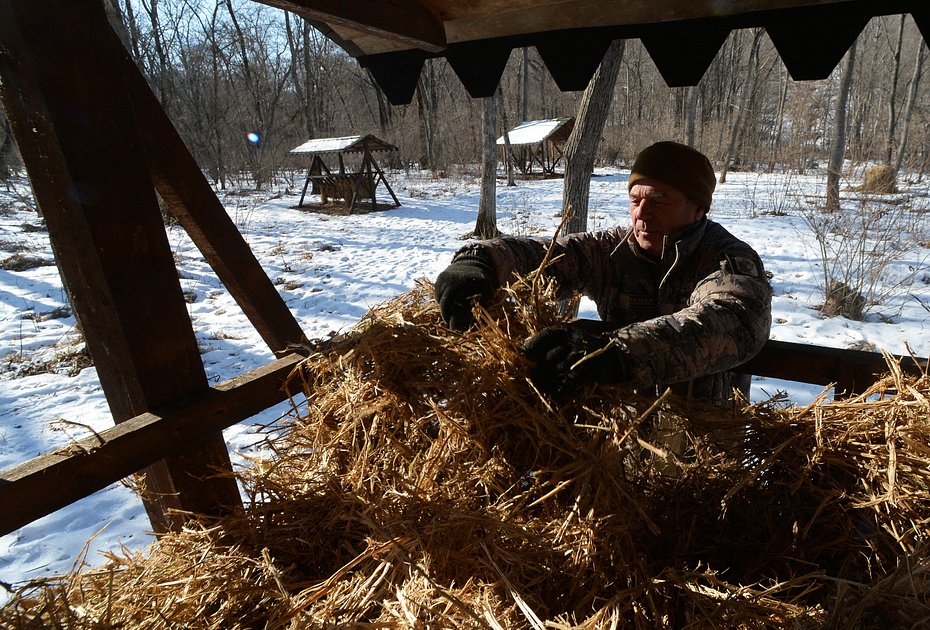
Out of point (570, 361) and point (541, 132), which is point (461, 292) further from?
point (541, 132)

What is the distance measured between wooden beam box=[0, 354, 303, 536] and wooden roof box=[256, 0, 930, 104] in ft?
3.74

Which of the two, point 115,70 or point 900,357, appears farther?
point 900,357

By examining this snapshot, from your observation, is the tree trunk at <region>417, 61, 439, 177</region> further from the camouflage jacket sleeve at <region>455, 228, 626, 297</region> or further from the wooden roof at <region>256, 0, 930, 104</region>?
the camouflage jacket sleeve at <region>455, 228, 626, 297</region>

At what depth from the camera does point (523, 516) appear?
123cm

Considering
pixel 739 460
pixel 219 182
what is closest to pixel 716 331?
pixel 739 460

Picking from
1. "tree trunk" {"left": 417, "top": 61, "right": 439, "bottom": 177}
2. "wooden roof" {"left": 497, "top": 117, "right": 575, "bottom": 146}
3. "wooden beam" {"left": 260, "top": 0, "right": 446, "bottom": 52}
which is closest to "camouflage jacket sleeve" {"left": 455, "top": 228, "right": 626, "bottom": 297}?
"wooden beam" {"left": 260, "top": 0, "right": 446, "bottom": 52}

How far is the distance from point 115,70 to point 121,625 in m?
1.27

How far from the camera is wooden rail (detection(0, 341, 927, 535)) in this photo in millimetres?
1081

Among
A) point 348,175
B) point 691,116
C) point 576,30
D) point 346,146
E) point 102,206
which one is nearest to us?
point 102,206

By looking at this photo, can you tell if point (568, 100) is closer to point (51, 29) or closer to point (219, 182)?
point (219, 182)

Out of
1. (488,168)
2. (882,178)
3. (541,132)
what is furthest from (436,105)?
(882,178)

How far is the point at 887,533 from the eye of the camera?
1130 millimetres

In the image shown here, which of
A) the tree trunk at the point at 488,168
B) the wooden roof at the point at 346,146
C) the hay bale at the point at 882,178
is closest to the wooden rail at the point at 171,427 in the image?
the hay bale at the point at 882,178

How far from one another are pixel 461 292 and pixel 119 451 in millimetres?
1034
